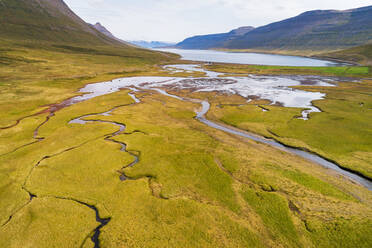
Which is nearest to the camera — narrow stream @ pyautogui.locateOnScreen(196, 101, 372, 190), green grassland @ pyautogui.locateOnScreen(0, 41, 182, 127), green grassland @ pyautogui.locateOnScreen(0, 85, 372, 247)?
green grassland @ pyautogui.locateOnScreen(0, 85, 372, 247)

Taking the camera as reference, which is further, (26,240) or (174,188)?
(174,188)

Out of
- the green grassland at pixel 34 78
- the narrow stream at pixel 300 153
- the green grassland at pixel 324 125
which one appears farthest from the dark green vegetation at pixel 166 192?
the green grassland at pixel 34 78

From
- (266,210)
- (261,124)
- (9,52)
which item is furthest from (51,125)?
(9,52)

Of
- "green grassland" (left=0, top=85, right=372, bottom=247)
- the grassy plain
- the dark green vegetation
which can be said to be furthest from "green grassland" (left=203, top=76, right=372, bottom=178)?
the grassy plain

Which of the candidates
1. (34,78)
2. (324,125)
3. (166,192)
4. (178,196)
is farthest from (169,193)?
(34,78)

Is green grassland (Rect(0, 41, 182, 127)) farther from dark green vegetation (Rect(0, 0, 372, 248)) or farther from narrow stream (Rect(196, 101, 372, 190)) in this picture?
narrow stream (Rect(196, 101, 372, 190))

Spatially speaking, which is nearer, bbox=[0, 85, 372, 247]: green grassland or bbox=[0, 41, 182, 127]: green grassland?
bbox=[0, 85, 372, 247]: green grassland

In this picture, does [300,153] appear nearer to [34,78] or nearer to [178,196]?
[178,196]

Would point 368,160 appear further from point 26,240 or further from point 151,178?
point 26,240
